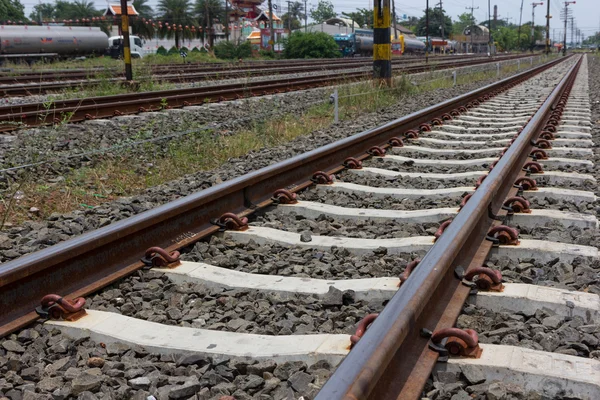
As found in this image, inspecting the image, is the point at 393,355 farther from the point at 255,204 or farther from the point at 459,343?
the point at 255,204

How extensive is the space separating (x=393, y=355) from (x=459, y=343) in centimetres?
39

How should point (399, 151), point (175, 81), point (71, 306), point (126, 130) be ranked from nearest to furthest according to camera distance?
1. point (71, 306)
2. point (399, 151)
3. point (126, 130)
4. point (175, 81)

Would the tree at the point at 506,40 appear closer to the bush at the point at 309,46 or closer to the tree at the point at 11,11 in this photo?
the tree at the point at 11,11

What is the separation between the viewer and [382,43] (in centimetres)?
1911

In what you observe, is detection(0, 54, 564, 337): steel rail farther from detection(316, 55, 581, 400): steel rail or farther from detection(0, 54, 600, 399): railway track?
detection(316, 55, 581, 400): steel rail

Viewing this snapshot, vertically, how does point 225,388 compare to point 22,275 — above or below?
below

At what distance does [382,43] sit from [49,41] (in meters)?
29.3

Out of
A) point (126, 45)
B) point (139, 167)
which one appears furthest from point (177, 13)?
point (139, 167)

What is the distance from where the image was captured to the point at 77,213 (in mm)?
5535

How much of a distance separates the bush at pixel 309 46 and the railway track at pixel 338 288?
50.9 m

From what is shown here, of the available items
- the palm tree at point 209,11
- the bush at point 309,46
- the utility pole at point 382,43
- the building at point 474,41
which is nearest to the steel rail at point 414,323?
the utility pole at point 382,43

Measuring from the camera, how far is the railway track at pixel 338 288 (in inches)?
97.6

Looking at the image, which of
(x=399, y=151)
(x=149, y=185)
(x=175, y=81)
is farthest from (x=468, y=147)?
(x=175, y=81)

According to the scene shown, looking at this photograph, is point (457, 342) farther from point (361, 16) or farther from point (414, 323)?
point (361, 16)
